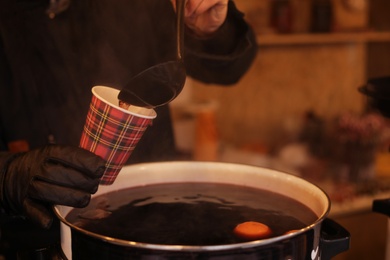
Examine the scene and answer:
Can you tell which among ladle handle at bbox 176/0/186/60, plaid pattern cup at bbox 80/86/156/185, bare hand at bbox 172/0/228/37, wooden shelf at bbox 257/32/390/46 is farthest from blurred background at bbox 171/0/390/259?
plaid pattern cup at bbox 80/86/156/185

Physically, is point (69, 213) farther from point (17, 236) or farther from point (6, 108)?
point (6, 108)

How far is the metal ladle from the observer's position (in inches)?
34.2

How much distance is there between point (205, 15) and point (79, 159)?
1.92ft

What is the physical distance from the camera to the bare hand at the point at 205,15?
1.19 metres

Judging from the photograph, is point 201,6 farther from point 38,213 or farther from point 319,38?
point 319,38

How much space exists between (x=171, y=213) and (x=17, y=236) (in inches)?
11.7

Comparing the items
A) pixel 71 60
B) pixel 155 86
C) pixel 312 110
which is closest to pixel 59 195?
pixel 155 86

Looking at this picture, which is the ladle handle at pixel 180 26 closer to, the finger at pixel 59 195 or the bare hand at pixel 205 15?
the bare hand at pixel 205 15

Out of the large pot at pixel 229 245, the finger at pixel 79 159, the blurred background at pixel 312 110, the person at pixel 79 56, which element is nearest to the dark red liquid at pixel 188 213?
the large pot at pixel 229 245

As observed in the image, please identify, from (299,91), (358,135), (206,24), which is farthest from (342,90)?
(206,24)

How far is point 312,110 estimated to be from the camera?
3.44 m

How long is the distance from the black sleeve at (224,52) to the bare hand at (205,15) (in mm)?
41

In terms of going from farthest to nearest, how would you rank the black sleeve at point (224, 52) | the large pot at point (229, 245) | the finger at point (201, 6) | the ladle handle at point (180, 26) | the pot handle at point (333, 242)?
the black sleeve at point (224, 52)
the finger at point (201, 6)
the ladle handle at point (180, 26)
the pot handle at point (333, 242)
the large pot at point (229, 245)

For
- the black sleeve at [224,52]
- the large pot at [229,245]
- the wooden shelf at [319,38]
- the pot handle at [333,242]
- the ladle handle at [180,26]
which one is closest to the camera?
the large pot at [229,245]
